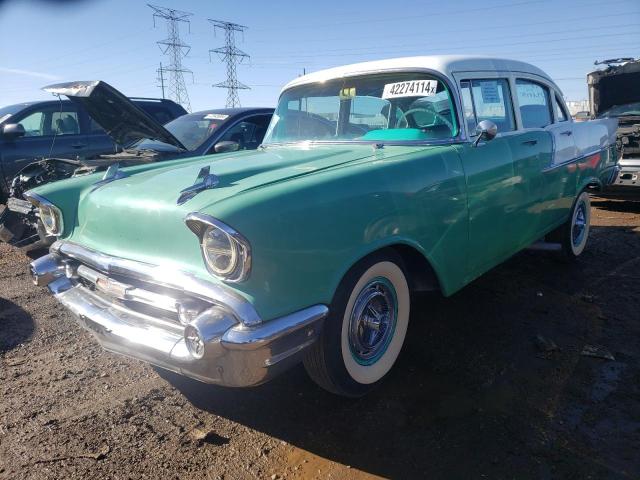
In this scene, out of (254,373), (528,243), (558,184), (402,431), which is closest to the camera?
(254,373)

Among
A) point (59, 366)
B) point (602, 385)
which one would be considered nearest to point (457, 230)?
point (602, 385)

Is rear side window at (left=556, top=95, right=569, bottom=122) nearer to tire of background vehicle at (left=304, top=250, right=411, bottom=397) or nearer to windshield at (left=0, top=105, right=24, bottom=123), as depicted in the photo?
tire of background vehicle at (left=304, top=250, right=411, bottom=397)

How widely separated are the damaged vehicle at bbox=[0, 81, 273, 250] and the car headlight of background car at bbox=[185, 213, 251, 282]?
2003 mm

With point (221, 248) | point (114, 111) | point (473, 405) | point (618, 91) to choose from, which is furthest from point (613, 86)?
point (221, 248)

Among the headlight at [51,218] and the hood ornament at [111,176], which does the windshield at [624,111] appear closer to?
the hood ornament at [111,176]

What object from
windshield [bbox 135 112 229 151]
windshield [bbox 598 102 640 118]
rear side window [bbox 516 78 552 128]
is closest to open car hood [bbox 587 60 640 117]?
windshield [bbox 598 102 640 118]

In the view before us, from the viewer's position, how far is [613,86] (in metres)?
9.79

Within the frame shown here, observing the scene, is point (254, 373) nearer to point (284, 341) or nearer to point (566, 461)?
point (284, 341)

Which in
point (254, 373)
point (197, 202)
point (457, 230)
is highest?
point (197, 202)

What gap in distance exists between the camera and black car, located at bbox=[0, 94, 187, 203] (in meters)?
6.76

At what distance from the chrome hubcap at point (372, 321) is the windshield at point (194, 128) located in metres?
3.52

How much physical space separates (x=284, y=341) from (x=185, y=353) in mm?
420

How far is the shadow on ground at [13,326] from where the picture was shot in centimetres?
343

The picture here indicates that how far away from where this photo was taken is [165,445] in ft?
7.58
